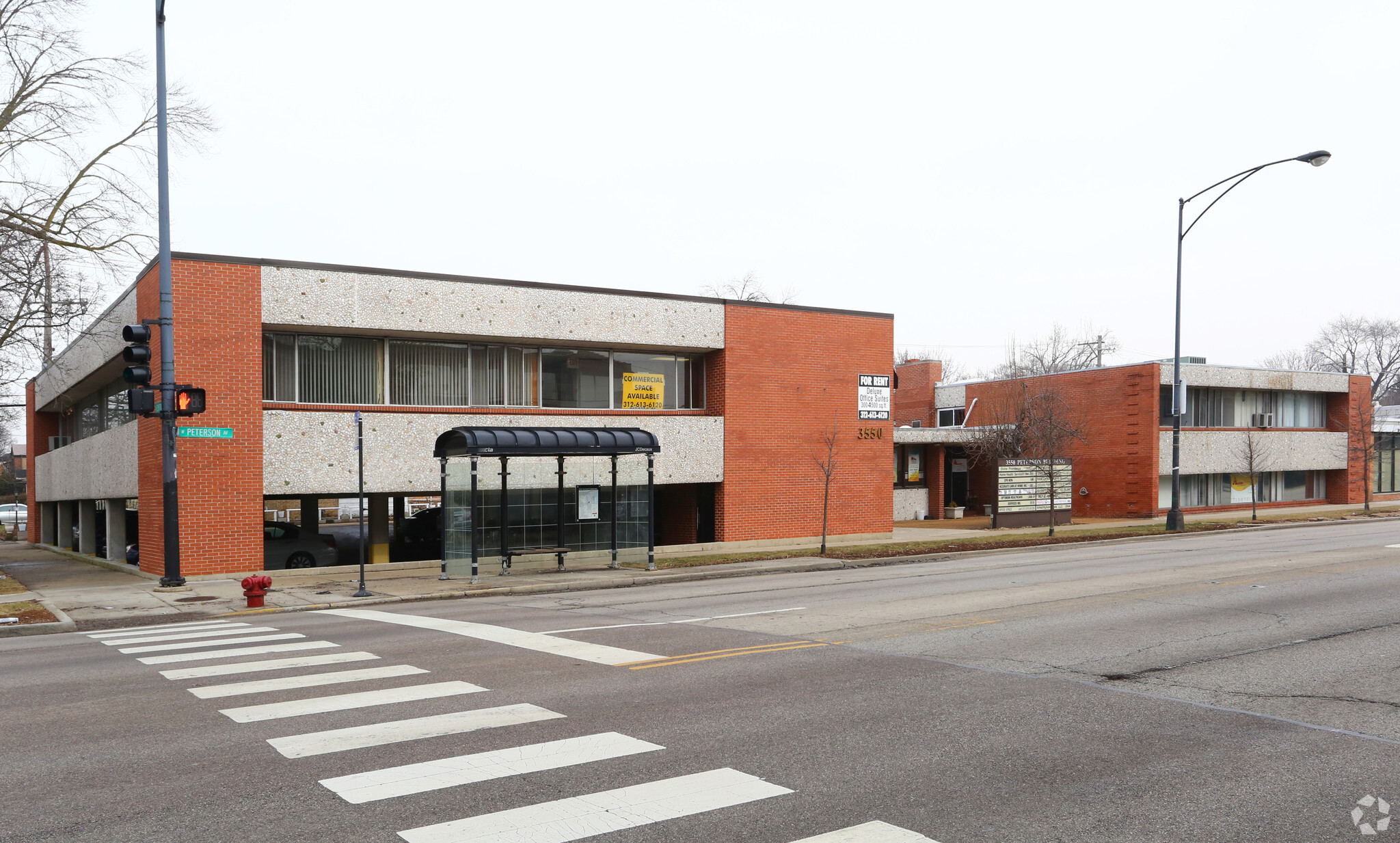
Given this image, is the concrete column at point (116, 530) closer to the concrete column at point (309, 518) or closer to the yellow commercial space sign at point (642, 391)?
the concrete column at point (309, 518)

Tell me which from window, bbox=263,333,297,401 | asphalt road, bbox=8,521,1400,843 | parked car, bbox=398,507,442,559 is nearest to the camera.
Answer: asphalt road, bbox=8,521,1400,843

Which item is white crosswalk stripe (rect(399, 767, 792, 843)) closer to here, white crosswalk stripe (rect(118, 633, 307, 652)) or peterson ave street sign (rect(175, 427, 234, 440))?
white crosswalk stripe (rect(118, 633, 307, 652))

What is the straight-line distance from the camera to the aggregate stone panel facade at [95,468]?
23203mm

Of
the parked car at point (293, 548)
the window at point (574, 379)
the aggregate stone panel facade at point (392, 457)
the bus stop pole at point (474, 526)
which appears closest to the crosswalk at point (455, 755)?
the bus stop pole at point (474, 526)

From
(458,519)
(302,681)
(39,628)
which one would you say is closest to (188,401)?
(39,628)

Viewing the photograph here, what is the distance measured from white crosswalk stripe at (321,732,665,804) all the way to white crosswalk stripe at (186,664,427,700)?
10.2ft

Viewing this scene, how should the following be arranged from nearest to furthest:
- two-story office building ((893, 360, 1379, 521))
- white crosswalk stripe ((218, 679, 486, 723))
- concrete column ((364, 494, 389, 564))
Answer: white crosswalk stripe ((218, 679, 486, 723))
concrete column ((364, 494, 389, 564))
two-story office building ((893, 360, 1379, 521))

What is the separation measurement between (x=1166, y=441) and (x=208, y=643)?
3756 centimetres

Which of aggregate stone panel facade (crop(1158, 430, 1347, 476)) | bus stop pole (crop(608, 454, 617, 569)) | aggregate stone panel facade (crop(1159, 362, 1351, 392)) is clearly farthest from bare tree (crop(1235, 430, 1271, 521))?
bus stop pole (crop(608, 454, 617, 569))

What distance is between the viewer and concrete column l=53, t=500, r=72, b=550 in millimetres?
37531

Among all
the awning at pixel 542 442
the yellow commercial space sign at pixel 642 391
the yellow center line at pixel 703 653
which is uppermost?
the yellow commercial space sign at pixel 642 391

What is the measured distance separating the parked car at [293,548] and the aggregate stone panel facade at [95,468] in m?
3.57

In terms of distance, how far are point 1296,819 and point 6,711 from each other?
9570mm

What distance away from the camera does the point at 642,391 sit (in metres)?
25.8
